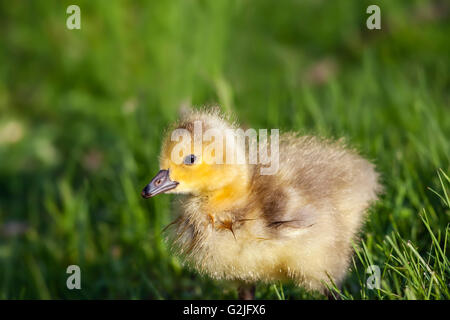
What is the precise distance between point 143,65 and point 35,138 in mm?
1045

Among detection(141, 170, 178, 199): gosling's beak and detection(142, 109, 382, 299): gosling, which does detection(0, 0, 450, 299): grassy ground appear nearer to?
detection(142, 109, 382, 299): gosling

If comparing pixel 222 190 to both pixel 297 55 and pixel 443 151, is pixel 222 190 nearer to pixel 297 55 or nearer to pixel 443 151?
pixel 443 151

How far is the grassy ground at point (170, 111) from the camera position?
2963mm

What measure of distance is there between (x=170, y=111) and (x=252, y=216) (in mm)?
1896

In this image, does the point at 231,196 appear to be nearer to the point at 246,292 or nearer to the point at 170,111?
the point at 246,292

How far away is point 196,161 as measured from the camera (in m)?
2.31

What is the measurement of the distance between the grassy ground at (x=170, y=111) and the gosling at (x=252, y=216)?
0.20 m

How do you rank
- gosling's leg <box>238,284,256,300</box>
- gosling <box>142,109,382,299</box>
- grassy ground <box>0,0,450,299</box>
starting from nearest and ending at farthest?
gosling <box>142,109,382,299</box>, gosling's leg <box>238,284,256,300</box>, grassy ground <box>0,0,450,299</box>

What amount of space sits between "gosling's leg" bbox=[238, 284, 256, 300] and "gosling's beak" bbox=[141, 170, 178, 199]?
596 millimetres

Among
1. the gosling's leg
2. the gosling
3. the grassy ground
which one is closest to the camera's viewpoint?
the gosling

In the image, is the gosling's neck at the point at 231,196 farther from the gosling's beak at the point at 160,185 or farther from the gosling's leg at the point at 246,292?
the gosling's leg at the point at 246,292

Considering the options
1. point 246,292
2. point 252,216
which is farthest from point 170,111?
point 252,216

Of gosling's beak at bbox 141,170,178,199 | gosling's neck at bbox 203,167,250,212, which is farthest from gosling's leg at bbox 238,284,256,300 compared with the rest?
gosling's beak at bbox 141,170,178,199

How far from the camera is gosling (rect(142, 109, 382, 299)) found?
229 cm
